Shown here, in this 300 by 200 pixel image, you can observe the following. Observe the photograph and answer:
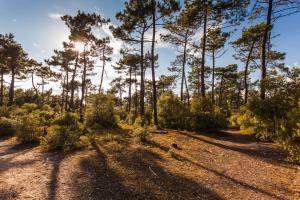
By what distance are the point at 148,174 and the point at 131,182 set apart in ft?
2.21

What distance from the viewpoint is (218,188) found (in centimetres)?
482

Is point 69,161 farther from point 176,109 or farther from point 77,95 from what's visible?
point 77,95

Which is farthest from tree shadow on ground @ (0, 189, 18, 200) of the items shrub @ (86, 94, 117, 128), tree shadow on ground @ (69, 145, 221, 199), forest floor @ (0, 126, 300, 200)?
shrub @ (86, 94, 117, 128)

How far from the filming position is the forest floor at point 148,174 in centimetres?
446

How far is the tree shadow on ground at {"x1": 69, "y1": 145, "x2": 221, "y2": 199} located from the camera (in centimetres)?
436

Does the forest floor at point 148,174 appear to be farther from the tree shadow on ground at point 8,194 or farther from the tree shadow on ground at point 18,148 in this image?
the tree shadow on ground at point 18,148

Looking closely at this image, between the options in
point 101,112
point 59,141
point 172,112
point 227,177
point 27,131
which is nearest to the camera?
point 227,177

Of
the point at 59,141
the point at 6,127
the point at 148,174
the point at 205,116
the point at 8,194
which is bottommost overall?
the point at 8,194

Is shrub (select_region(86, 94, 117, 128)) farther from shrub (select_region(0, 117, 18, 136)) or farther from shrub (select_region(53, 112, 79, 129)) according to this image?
shrub (select_region(0, 117, 18, 136))

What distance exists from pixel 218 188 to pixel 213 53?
67.6ft

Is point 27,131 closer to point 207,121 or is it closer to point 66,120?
point 66,120

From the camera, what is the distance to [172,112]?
14500 millimetres

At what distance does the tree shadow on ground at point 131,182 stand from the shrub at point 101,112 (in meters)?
9.43

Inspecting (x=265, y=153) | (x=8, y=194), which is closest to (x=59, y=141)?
(x=8, y=194)
